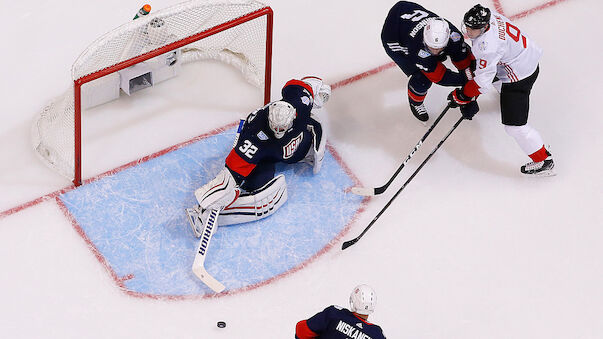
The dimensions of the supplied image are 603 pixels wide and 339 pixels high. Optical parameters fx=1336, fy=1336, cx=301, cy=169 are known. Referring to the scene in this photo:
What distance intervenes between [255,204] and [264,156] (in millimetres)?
280

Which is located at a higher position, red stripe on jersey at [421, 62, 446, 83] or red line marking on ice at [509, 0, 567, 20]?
red stripe on jersey at [421, 62, 446, 83]

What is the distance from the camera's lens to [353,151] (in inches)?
307

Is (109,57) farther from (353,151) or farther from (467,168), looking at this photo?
(467,168)

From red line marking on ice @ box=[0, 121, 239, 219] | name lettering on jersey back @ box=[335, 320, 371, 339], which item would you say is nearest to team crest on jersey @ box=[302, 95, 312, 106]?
red line marking on ice @ box=[0, 121, 239, 219]

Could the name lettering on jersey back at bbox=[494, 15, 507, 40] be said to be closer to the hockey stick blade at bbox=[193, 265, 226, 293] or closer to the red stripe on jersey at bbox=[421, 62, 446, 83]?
the red stripe on jersey at bbox=[421, 62, 446, 83]

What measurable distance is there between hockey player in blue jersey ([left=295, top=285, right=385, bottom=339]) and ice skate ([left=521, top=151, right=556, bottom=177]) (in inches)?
72.3

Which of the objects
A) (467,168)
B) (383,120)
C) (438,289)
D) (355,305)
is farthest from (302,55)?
(355,305)

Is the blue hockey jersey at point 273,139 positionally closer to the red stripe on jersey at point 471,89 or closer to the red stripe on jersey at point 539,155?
the red stripe on jersey at point 471,89

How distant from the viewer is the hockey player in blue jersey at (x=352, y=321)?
6.15 m

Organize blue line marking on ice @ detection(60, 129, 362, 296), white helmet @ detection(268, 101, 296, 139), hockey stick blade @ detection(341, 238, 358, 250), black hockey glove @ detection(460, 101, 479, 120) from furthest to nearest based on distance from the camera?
1. black hockey glove @ detection(460, 101, 479, 120)
2. hockey stick blade @ detection(341, 238, 358, 250)
3. blue line marking on ice @ detection(60, 129, 362, 296)
4. white helmet @ detection(268, 101, 296, 139)

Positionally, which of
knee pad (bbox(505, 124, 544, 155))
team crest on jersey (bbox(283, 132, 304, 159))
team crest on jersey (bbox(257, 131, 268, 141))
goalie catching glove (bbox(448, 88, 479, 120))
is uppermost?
goalie catching glove (bbox(448, 88, 479, 120))

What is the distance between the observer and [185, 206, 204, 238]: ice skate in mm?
7258

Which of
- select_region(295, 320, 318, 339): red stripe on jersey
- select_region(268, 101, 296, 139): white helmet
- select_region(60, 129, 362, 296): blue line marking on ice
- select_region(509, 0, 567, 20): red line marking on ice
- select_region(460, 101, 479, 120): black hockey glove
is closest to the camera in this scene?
select_region(295, 320, 318, 339): red stripe on jersey

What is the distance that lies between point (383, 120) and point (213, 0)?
1.32 meters
